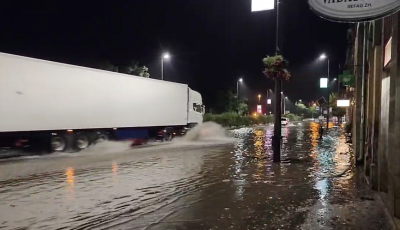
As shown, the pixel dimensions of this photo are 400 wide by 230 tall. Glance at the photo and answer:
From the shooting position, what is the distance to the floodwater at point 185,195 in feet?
24.4

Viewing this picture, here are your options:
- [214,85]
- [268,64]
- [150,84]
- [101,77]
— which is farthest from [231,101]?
[268,64]

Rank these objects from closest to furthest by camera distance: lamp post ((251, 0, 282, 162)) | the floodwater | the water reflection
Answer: the floodwater < the water reflection < lamp post ((251, 0, 282, 162))

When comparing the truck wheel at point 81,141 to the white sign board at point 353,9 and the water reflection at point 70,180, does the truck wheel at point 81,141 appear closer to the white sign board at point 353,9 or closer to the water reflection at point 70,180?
the water reflection at point 70,180

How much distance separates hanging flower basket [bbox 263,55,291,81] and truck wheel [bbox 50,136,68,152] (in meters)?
9.96

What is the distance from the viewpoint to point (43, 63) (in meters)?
17.9

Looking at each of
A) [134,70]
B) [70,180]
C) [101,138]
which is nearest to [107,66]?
[134,70]

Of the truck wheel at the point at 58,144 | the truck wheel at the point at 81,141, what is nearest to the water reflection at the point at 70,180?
the truck wheel at the point at 58,144

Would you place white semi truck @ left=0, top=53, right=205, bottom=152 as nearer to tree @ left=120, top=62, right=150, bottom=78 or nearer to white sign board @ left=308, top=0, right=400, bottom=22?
tree @ left=120, top=62, right=150, bottom=78

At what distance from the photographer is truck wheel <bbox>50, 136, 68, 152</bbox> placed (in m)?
19.2

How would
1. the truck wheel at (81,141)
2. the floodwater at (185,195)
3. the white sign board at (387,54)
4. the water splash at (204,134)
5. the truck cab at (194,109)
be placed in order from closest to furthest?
the floodwater at (185,195) < the white sign board at (387,54) < the truck wheel at (81,141) < the water splash at (204,134) < the truck cab at (194,109)

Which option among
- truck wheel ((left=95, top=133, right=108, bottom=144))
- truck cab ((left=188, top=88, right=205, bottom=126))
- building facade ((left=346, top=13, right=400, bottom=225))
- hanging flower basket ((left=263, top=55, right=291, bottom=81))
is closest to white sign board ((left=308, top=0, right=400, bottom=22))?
building facade ((left=346, top=13, right=400, bottom=225))

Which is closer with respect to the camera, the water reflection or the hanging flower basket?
the water reflection

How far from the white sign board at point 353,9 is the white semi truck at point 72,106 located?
1309 cm

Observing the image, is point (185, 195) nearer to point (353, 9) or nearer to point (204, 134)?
point (353, 9)
